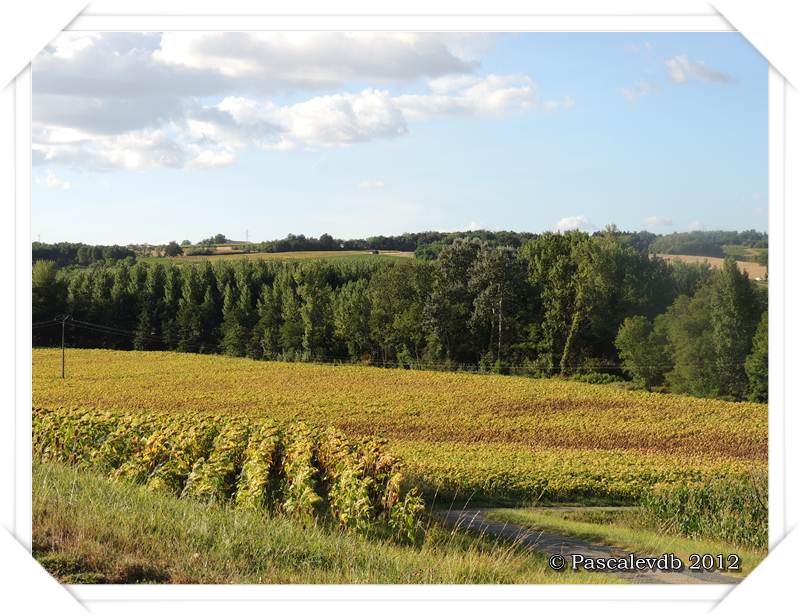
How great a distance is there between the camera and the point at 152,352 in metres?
6.27

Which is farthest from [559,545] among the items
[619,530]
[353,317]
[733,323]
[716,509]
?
[353,317]

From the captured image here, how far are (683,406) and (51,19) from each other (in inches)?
209

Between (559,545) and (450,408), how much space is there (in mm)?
1530

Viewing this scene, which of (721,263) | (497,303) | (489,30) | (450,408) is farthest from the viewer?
(450,408)

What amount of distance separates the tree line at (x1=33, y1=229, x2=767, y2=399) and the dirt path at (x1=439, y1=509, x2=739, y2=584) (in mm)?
1329

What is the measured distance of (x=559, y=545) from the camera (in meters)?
5.18

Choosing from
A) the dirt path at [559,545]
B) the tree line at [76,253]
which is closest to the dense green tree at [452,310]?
the dirt path at [559,545]

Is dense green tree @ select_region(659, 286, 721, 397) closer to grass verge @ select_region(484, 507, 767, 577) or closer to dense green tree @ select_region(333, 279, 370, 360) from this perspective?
grass verge @ select_region(484, 507, 767, 577)

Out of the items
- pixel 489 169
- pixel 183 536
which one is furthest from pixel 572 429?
pixel 183 536

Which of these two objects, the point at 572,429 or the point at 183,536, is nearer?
the point at 183,536

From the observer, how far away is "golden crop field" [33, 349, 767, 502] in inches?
237

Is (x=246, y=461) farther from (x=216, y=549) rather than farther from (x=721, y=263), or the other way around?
(x=721, y=263)

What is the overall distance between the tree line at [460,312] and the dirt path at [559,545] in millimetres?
1329
